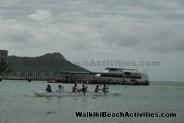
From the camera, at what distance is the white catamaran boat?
156 m

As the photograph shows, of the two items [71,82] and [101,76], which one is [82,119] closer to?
[101,76]

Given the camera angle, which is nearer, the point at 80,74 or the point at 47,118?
the point at 47,118

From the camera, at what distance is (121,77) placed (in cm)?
15612

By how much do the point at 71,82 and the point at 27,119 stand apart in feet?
455

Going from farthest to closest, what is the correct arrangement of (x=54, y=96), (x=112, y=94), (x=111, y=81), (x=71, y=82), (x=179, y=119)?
(x=71, y=82)
(x=111, y=81)
(x=112, y=94)
(x=54, y=96)
(x=179, y=119)

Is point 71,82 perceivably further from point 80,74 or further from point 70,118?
point 70,118

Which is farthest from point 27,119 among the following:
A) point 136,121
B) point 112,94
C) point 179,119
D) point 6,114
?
point 112,94

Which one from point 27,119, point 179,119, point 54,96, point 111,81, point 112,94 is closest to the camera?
point 27,119

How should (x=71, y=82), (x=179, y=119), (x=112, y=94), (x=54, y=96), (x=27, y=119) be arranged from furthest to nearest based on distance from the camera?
1. (x=71, y=82)
2. (x=112, y=94)
3. (x=54, y=96)
4. (x=179, y=119)
5. (x=27, y=119)

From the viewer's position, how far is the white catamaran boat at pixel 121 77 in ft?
513

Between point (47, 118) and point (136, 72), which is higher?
point (136, 72)

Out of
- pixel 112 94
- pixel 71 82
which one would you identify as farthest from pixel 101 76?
Answer: pixel 112 94

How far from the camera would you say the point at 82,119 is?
1441 inches

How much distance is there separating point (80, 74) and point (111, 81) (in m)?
25.8
